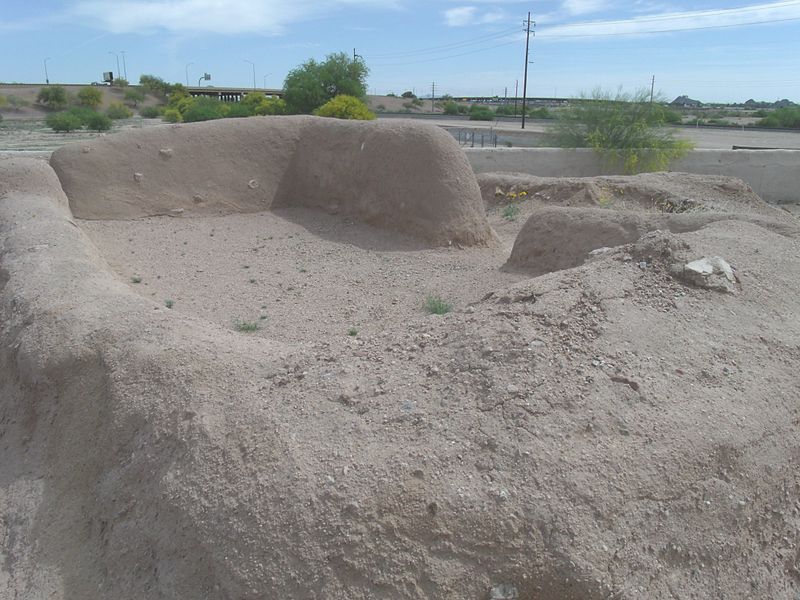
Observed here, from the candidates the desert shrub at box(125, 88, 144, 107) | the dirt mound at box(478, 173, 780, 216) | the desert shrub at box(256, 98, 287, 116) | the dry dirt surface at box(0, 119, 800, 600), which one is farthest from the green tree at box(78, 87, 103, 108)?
the dry dirt surface at box(0, 119, 800, 600)

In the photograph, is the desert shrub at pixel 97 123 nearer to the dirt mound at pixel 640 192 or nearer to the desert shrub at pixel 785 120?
the dirt mound at pixel 640 192

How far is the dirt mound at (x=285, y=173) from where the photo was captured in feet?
31.2

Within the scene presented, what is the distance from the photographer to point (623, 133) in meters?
16.0

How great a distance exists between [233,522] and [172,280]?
527cm

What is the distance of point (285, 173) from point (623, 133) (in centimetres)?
858

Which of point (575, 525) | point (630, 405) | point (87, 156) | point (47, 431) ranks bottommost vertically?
point (47, 431)

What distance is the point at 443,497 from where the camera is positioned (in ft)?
8.93

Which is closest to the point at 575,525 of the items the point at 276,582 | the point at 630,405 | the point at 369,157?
the point at 630,405

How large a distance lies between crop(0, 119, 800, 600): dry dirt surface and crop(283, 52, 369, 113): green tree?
23.9 meters

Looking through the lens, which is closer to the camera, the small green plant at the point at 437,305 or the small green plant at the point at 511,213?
the small green plant at the point at 437,305

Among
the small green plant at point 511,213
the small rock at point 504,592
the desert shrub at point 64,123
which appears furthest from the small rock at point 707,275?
the desert shrub at point 64,123

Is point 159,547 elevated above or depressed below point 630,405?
below

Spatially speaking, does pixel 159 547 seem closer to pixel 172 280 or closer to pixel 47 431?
pixel 47 431

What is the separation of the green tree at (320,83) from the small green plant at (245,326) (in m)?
23.1
